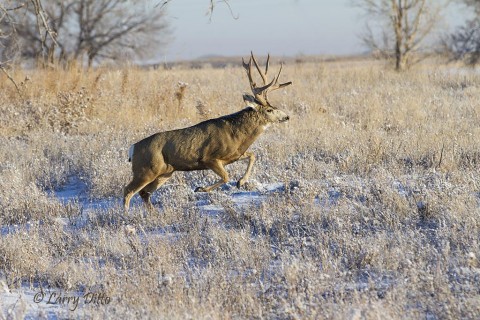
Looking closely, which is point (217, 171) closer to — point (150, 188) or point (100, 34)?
point (150, 188)

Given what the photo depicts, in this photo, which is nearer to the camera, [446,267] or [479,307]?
[479,307]

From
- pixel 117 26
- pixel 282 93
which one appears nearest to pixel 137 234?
pixel 282 93

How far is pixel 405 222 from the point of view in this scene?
688 cm

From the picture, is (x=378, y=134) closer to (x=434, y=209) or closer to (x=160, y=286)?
(x=434, y=209)

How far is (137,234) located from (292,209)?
5.46ft

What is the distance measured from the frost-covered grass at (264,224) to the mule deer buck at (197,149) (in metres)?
0.33

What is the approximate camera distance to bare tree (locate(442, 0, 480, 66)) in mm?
25183

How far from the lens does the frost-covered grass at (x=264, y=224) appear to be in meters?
5.13
